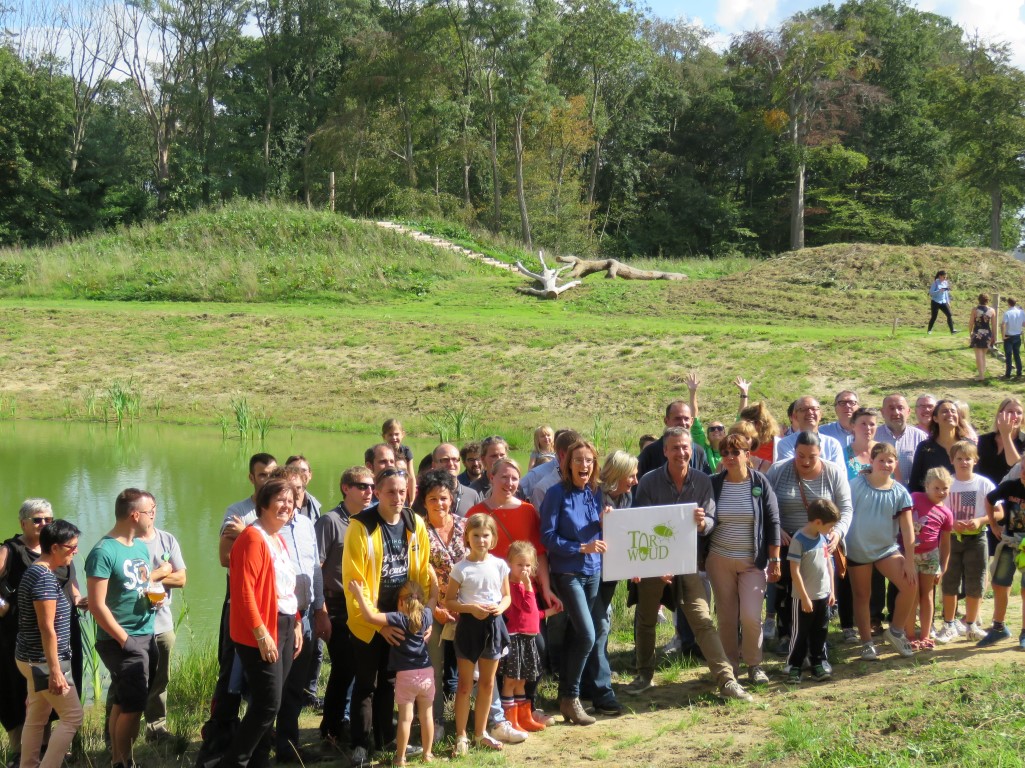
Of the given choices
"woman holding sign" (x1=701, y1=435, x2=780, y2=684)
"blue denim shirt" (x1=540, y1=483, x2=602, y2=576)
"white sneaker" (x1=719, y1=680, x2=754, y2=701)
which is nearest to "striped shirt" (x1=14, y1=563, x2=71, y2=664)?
"blue denim shirt" (x1=540, y1=483, x2=602, y2=576)

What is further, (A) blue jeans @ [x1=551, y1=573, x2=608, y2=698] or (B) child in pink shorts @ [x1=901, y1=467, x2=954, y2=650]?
(B) child in pink shorts @ [x1=901, y1=467, x2=954, y2=650]

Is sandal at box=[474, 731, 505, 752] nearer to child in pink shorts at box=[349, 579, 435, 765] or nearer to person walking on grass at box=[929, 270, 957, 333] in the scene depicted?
child in pink shorts at box=[349, 579, 435, 765]

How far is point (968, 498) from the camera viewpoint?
7.55m

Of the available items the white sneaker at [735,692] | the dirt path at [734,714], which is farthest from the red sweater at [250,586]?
the white sneaker at [735,692]

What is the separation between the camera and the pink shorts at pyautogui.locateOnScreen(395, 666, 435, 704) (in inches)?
224

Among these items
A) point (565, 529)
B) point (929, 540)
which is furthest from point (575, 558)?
point (929, 540)

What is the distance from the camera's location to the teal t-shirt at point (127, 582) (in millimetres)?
5602

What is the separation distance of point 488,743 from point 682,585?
164cm

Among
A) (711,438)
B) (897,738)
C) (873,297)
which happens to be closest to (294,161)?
(873,297)

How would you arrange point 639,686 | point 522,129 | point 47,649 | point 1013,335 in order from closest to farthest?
point 47,649
point 639,686
point 1013,335
point 522,129

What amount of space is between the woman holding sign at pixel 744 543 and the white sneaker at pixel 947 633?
1450 mm

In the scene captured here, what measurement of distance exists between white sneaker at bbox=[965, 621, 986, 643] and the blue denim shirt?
113 inches

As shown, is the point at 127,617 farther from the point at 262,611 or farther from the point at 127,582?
the point at 262,611

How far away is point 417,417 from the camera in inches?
780
